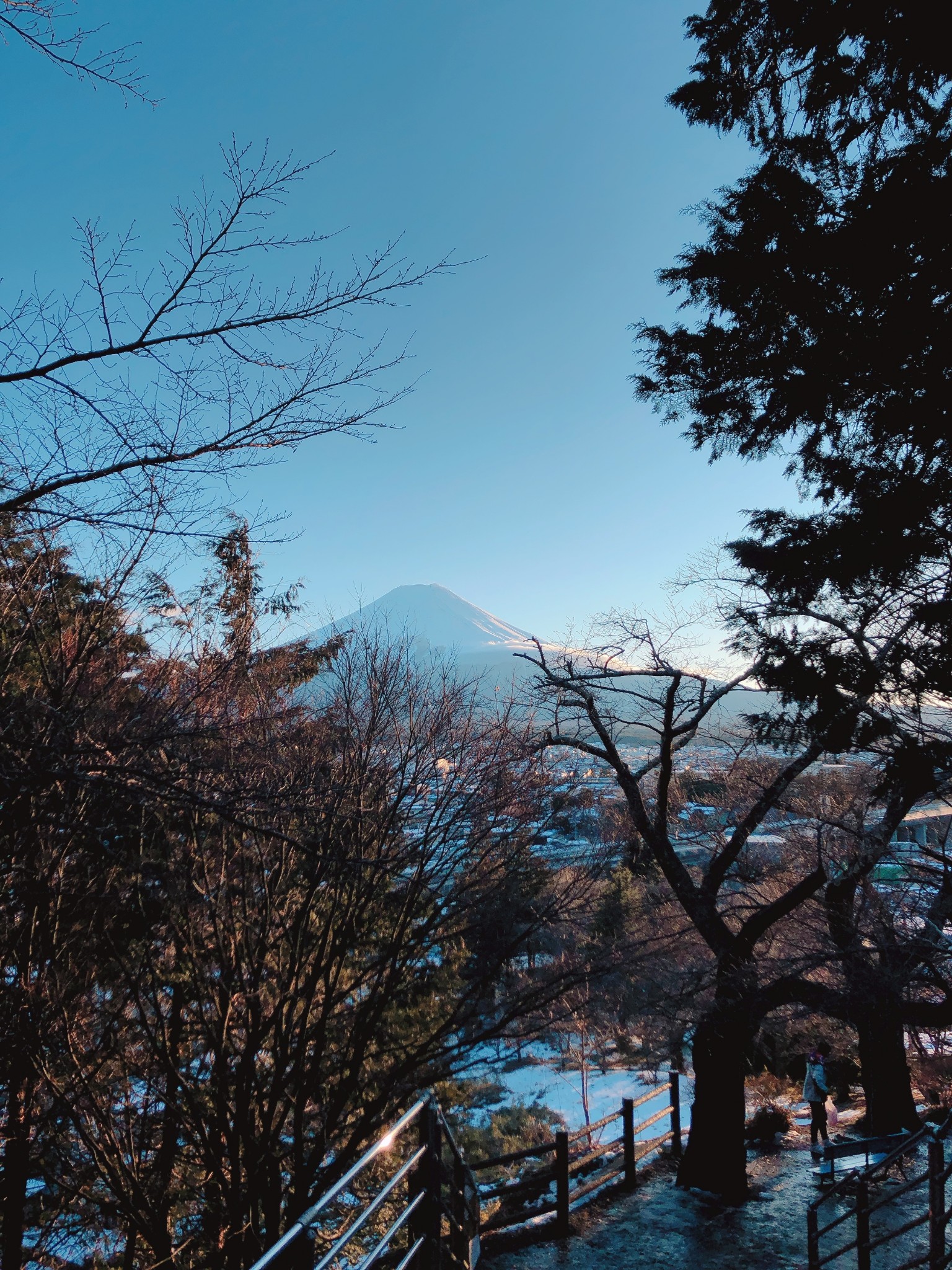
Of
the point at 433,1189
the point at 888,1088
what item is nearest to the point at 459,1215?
the point at 433,1189

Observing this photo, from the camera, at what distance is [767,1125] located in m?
13.8

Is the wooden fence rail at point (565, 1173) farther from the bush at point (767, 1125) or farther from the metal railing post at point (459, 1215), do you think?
the metal railing post at point (459, 1215)

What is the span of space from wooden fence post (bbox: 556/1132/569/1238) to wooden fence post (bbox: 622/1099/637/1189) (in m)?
1.48

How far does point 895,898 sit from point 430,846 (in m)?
7.54

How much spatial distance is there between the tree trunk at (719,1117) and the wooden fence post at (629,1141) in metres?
0.65

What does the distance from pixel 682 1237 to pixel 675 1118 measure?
135 inches

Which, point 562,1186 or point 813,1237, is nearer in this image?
point 813,1237

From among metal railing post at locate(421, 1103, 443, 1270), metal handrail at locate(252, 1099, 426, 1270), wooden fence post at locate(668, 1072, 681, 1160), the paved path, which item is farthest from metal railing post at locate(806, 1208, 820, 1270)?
metal handrail at locate(252, 1099, 426, 1270)

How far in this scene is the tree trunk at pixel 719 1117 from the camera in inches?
391

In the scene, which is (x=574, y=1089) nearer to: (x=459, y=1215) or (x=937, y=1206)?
(x=937, y=1206)

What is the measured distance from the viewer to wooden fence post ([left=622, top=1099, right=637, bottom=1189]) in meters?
10.3

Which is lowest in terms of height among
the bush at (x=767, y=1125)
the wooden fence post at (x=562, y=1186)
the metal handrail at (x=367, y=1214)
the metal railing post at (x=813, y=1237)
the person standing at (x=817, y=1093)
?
the bush at (x=767, y=1125)

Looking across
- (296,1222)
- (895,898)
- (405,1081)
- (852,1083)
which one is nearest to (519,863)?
(405,1081)

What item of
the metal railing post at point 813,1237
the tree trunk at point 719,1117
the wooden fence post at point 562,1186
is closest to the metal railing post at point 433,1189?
the metal railing post at point 813,1237
